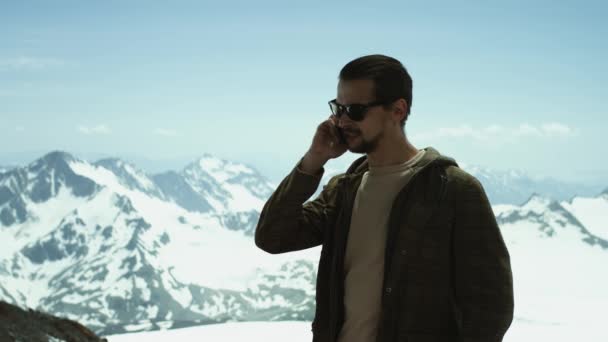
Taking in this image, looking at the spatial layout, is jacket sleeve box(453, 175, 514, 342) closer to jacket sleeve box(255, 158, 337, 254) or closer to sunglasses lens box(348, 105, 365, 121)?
sunglasses lens box(348, 105, 365, 121)

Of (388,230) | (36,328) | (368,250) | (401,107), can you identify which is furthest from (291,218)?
(36,328)

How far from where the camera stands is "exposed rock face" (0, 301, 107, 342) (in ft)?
54.5

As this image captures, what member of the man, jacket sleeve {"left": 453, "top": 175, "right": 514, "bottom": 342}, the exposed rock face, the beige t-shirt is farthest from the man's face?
the exposed rock face

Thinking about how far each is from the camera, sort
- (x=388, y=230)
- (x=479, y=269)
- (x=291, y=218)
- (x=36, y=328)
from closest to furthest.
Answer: (x=479, y=269)
(x=388, y=230)
(x=291, y=218)
(x=36, y=328)

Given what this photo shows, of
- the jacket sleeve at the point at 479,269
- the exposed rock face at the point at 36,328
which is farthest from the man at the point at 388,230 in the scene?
the exposed rock face at the point at 36,328

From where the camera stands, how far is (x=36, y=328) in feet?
58.0

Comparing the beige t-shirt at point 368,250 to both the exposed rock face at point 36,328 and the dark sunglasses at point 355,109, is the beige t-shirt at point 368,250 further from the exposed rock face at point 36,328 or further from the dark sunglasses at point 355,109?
the exposed rock face at point 36,328

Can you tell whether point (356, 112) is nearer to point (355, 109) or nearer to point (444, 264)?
point (355, 109)

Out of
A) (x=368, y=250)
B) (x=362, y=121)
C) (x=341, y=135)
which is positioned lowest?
(x=368, y=250)

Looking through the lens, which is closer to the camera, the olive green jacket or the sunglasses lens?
the olive green jacket

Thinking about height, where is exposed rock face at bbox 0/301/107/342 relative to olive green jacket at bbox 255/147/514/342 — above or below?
below

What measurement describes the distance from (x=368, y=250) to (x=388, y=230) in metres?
0.28

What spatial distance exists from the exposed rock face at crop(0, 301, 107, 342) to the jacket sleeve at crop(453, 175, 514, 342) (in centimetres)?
1489

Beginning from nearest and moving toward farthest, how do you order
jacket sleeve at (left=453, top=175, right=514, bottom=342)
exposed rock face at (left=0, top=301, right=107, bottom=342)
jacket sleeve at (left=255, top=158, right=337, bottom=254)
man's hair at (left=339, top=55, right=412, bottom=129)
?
jacket sleeve at (left=453, top=175, right=514, bottom=342) < man's hair at (left=339, top=55, right=412, bottom=129) < jacket sleeve at (left=255, top=158, right=337, bottom=254) < exposed rock face at (left=0, top=301, right=107, bottom=342)
